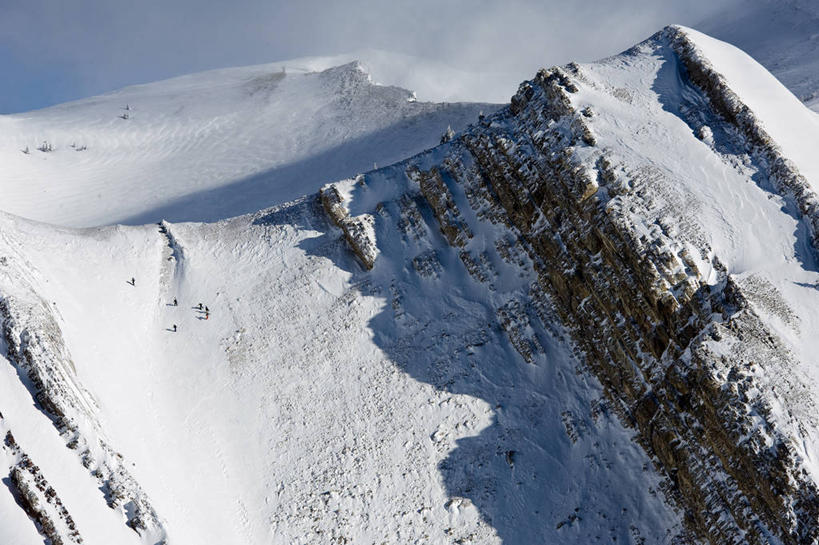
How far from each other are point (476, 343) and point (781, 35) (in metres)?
55.6

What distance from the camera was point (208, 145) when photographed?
212 feet

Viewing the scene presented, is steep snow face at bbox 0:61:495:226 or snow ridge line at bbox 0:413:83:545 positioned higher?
steep snow face at bbox 0:61:495:226

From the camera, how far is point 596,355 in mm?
32812

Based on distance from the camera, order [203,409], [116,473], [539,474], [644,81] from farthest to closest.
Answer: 1. [644,81]
2. [203,409]
3. [539,474]
4. [116,473]

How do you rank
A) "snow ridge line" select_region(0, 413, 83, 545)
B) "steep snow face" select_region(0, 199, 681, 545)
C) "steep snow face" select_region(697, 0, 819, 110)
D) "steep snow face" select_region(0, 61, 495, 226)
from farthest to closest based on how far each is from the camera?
"steep snow face" select_region(697, 0, 819, 110), "steep snow face" select_region(0, 61, 495, 226), "steep snow face" select_region(0, 199, 681, 545), "snow ridge line" select_region(0, 413, 83, 545)

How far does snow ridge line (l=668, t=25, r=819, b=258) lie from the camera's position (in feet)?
107

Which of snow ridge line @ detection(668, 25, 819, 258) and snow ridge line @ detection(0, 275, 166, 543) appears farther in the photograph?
snow ridge line @ detection(668, 25, 819, 258)

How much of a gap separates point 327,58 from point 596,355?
6788cm

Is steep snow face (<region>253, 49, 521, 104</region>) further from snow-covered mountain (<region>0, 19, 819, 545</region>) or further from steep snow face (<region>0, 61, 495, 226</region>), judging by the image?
snow-covered mountain (<region>0, 19, 819, 545</region>)

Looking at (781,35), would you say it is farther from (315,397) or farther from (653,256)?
(315,397)

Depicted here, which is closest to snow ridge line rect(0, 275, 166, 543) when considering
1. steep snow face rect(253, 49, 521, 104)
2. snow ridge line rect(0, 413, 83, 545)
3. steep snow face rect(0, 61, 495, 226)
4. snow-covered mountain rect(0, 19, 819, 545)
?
snow-covered mountain rect(0, 19, 819, 545)

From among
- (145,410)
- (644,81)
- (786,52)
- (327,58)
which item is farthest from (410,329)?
(327,58)

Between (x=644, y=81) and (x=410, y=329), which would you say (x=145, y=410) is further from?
(x=644, y=81)

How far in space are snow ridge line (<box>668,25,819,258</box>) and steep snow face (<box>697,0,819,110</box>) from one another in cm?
1547
